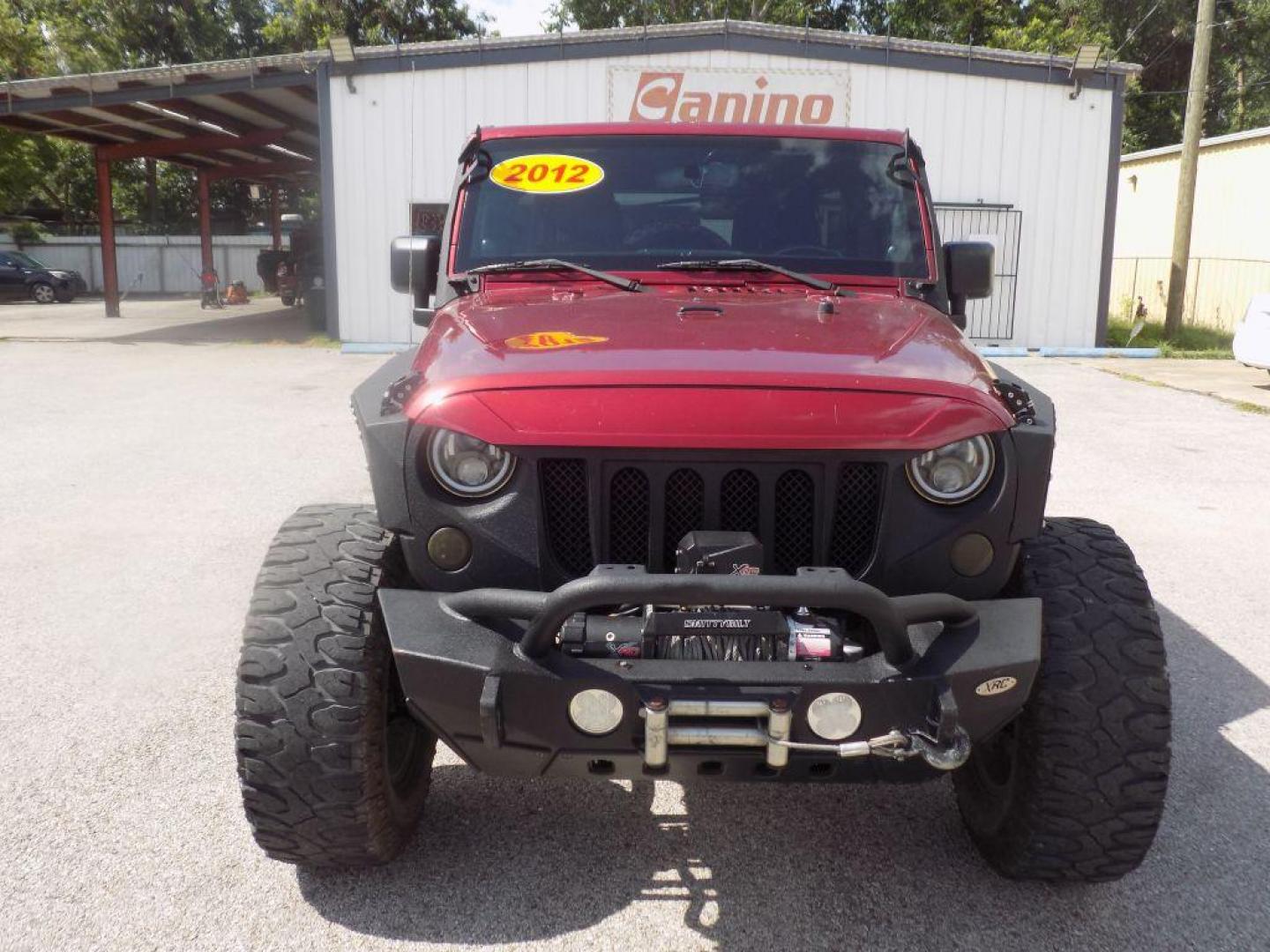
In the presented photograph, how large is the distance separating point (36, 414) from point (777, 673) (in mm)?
9769

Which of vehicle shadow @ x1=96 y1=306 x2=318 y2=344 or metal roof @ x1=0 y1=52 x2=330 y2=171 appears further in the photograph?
vehicle shadow @ x1=96 y1=306 x2=318 y2=344

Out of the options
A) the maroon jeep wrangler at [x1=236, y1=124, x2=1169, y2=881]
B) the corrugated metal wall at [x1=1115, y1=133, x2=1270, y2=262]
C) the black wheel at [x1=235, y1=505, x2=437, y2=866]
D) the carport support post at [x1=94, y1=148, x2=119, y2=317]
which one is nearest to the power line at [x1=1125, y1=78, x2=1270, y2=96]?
the corrugated metal wall at [x1=1115, y1=133, x2=1270, y2=262]

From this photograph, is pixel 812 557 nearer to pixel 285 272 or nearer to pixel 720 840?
pixel 720 840

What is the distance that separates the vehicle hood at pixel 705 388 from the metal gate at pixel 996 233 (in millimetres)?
14160

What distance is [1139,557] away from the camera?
5.77 meters

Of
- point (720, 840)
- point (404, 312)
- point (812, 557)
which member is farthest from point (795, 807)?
point (404, 312)

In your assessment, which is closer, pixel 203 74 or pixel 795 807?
pixel 795 807

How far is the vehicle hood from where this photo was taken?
7.72 feet

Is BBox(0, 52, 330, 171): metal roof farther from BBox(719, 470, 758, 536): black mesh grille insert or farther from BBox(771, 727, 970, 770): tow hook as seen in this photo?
BBox(771, 727, 970, 770): tow hook

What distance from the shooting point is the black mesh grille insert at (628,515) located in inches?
96.7

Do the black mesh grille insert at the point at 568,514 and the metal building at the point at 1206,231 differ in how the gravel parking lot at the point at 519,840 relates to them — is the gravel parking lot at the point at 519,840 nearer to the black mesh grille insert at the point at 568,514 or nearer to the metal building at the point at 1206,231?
the black mesh grille insert at the point at 568,514

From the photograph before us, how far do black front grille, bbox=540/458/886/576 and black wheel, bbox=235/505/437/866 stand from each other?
490 mm

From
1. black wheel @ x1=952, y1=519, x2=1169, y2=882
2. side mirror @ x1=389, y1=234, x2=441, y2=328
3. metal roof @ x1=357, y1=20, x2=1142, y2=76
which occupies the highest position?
metal roof @ x1=357, y1=20, x2=1142, y2=76

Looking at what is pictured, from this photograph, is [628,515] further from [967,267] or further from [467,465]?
[967,267]
